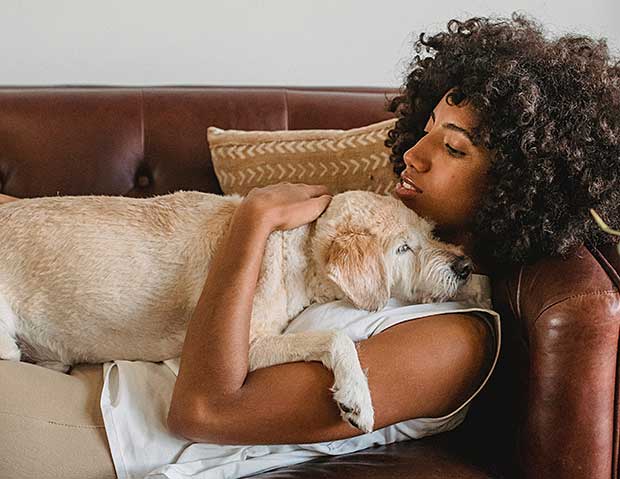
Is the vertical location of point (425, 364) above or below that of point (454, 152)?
below

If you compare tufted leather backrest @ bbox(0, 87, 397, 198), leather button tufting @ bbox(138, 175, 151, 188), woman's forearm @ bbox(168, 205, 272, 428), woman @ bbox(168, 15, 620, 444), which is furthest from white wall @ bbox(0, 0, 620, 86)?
woman's forearm @ bbox(168, 205, 272, 428)

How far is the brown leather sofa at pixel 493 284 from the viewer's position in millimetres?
1438

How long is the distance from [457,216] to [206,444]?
75 centimetres

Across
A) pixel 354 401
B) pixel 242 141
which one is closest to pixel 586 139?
pixel 354 401

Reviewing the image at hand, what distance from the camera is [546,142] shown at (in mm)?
1616

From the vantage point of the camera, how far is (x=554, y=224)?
1.63 meters

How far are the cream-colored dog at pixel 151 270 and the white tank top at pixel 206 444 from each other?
2.5 inches

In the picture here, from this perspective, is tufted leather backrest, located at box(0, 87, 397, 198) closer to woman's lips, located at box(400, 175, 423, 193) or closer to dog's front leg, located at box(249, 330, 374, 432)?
woman's lips, located at box(400, 175, 423, 193)

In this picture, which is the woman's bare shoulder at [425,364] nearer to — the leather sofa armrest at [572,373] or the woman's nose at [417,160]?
the leather sofa armrest at [572,373]

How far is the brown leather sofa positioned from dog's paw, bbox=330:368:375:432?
0.38 ft

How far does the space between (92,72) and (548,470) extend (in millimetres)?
2083

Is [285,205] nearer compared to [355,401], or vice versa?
[355,401]

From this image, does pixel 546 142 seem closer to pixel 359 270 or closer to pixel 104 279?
pixel 359 270

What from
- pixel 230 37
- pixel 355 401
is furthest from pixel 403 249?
pixel 230 37
